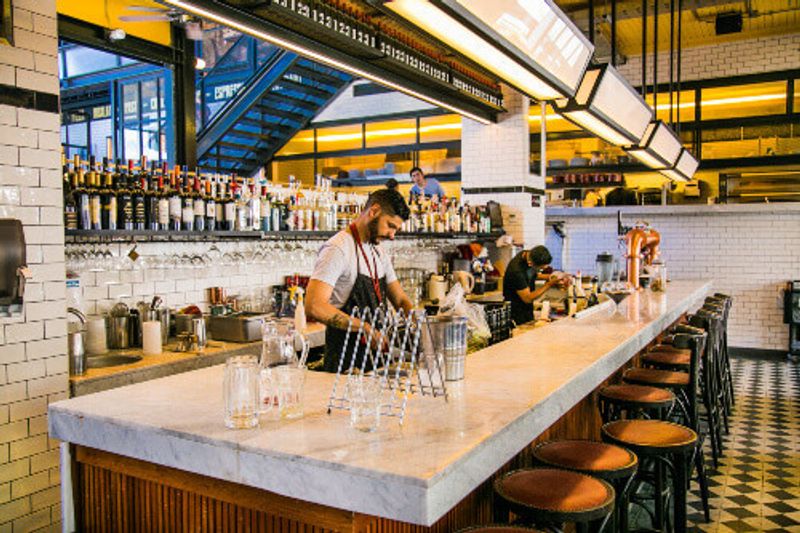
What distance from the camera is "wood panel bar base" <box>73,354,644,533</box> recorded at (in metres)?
1.80

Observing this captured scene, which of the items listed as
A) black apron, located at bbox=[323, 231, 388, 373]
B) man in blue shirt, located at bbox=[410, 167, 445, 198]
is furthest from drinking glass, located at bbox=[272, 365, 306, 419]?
man in blue shirt, located at bbox=[410, 167, 445, 198]

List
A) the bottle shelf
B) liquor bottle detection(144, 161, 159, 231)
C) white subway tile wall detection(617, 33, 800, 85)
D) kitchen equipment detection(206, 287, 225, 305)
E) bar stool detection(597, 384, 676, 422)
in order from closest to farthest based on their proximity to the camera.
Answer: bar stool detection(597, 384, 676, 422) < the bottle shelf < liquor bottle detection(144, 161, 159, 231) < kitchen equipment detection(206, 287, 225, 305) < white subway tile wall detection(617, 33, 800, 85)

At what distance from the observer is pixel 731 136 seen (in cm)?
1034

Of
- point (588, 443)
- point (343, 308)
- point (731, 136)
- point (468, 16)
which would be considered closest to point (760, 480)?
point (588, 443)

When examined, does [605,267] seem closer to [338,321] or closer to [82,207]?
[338,321]

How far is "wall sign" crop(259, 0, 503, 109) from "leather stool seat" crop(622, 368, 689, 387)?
2893 millimetres

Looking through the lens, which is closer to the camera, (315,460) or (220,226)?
(315,460)

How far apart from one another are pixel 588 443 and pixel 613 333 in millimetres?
1412

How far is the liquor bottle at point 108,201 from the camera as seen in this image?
12.7 ft

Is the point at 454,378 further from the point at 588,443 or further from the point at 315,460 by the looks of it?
the point at 315,460

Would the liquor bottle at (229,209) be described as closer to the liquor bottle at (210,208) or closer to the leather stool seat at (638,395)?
the liquor bottle at (210,208)

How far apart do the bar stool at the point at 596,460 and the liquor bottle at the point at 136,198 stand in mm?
2725

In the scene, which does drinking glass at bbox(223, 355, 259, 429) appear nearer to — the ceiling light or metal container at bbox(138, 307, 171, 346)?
the ceiling light

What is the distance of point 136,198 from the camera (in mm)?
4039
